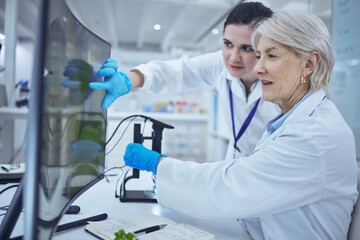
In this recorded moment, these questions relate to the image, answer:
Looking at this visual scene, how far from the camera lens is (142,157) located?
3.10 feet

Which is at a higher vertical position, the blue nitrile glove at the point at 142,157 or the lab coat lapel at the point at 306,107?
the lab coat lapel at the point at 306,107

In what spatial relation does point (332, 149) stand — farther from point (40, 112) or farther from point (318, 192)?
point (40, 112)

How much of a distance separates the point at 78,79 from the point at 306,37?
702mm

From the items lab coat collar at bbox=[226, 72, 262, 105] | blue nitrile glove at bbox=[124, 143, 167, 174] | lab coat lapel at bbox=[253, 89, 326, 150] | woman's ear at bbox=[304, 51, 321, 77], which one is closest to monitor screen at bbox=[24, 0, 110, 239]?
blue nitrile glove at bbox=[124, 143, 167, 174]

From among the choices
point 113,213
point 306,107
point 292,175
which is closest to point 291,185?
point 292,175

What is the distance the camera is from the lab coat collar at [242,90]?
1.43 meters

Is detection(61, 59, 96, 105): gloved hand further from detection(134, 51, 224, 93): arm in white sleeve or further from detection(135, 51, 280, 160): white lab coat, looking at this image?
detection(134, 51, 224, 93): arm in white sleeve

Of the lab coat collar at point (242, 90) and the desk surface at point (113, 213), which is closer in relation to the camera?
the desk surface at point (113, 213)

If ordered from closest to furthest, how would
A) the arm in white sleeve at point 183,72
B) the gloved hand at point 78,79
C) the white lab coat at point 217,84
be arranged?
1. the gloved hand at point 78,79
2. the white lab coat at point 217,84
3. the arm in white sleeve at point 183,72

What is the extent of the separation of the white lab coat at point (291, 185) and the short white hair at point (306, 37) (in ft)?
0.51

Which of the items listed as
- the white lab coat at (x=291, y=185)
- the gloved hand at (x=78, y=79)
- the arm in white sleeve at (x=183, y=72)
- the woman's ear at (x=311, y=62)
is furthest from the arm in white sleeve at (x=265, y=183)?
the arm in white sleeve at (x=183, y=72)

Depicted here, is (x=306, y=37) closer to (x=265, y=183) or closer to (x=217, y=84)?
(x=265, y=183)

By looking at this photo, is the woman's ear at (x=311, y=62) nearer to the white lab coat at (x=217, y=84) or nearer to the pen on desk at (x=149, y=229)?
the white lab coat at (x=217, y=84)

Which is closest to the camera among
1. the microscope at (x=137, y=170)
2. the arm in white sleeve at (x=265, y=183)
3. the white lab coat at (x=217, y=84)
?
the arm in white sleeve at (x=265, y=183)
